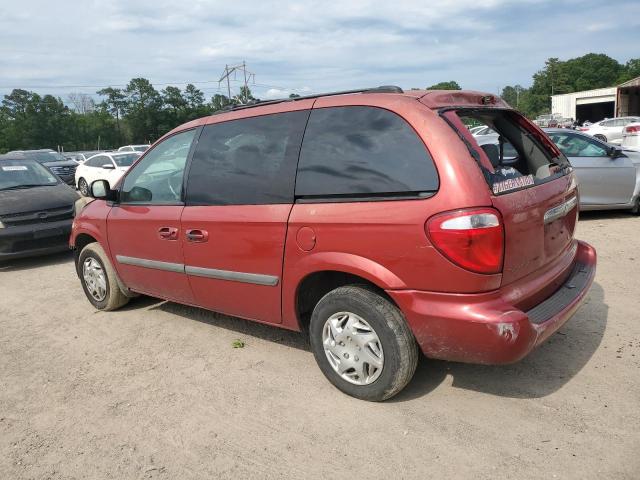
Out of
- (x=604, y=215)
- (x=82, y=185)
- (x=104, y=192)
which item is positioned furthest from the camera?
(x=82, y=185)

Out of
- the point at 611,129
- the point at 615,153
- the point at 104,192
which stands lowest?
the point at 104,192

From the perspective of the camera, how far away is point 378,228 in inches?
113

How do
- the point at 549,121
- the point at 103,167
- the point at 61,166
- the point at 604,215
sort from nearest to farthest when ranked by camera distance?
the point at 604,215
the point at 103,167
the point at 61,166
the point at 549,121

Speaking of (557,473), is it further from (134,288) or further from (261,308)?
(134,288)

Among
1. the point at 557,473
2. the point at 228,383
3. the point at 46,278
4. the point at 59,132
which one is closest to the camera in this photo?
the point at 557,473

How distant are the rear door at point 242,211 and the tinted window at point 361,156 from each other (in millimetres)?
157

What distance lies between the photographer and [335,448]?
278 centimetres

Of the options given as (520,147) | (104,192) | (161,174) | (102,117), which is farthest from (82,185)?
(102,117)

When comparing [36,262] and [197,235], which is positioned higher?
[197,235]

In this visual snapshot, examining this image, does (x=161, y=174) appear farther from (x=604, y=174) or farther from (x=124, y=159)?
(x=124, y=159)

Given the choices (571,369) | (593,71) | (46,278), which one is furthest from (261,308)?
(593,71)

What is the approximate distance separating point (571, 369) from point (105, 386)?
10.4ft

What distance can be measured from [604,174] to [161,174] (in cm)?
682

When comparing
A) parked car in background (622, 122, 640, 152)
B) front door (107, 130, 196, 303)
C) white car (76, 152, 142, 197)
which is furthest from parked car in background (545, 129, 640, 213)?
white car (76, 152, 142, 197)
